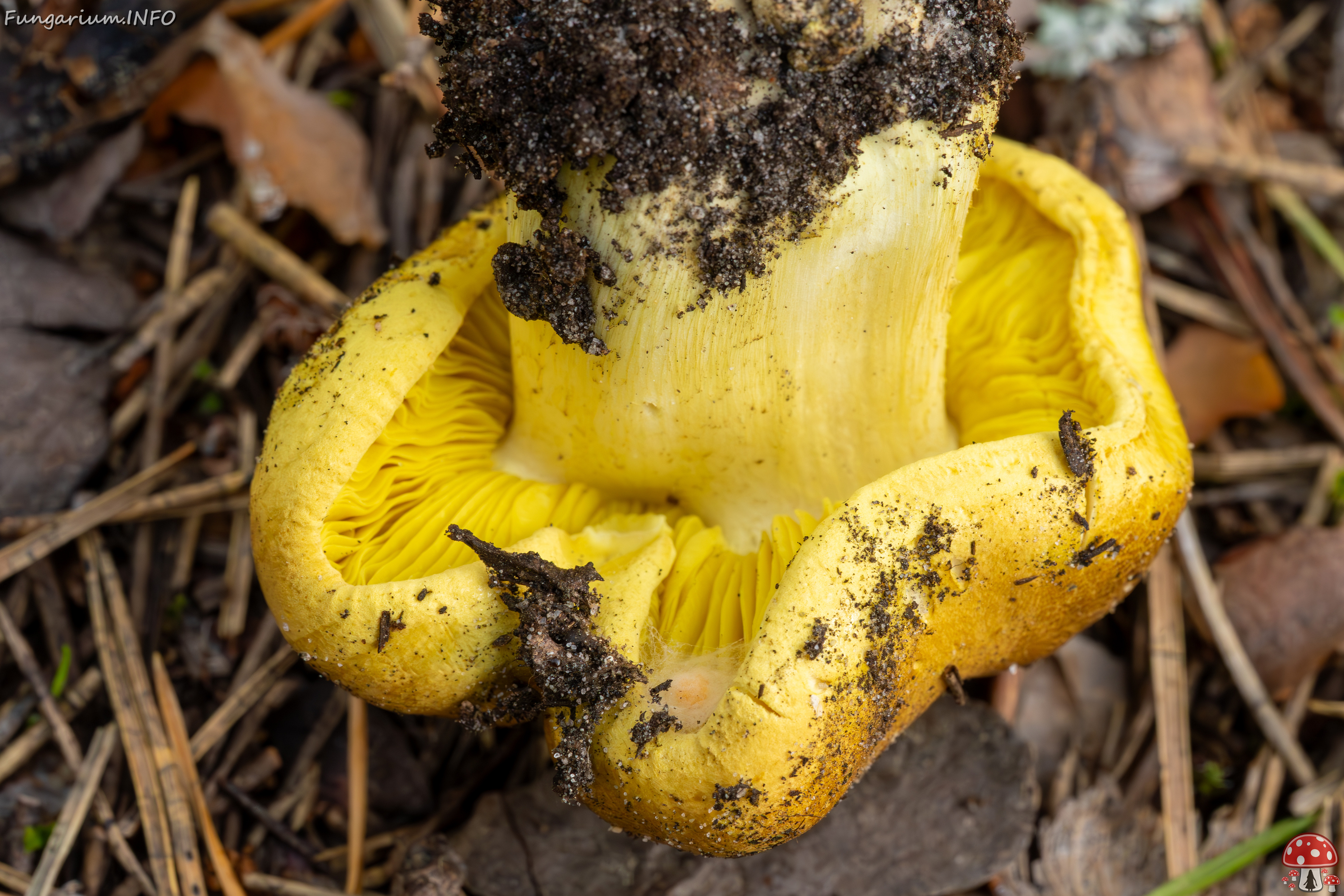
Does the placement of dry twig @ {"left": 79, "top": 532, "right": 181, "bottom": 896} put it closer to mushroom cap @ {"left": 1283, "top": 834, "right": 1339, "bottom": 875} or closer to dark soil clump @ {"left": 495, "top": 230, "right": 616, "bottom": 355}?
dark soil clump @ {"left": 495, "top": 230, "right": 616, "bottom": 355}

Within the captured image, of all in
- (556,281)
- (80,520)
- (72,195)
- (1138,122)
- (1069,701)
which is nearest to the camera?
(556,281)

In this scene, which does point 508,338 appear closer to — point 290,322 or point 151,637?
point 290,322

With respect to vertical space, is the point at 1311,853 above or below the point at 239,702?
above

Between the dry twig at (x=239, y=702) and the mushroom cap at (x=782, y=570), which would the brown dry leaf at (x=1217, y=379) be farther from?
the dry twig at (x=239, y=702)

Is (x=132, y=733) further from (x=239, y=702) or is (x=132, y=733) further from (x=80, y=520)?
(x=80, y=520)

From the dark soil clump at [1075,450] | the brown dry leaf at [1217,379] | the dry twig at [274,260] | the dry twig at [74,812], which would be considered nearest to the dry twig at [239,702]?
the dry twig at [74,812]

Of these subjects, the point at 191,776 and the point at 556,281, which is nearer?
the point at 556,281

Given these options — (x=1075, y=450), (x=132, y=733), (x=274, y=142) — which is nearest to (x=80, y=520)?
(x=132, y=733)

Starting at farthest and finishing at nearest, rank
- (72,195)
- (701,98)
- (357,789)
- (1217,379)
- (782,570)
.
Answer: (1217,379), (72,195), (357,789), (782,570), (701,98)
